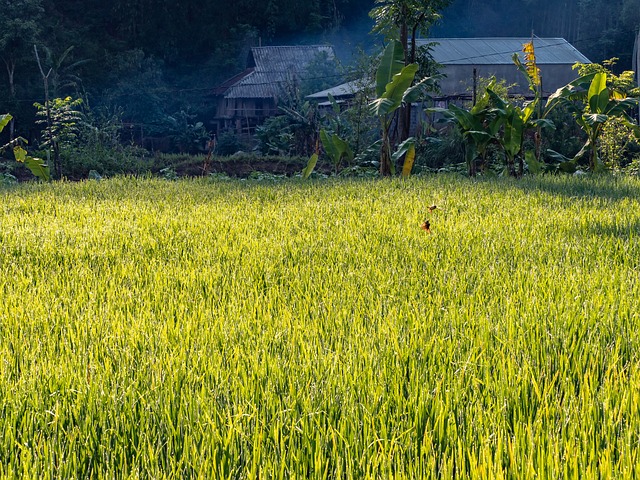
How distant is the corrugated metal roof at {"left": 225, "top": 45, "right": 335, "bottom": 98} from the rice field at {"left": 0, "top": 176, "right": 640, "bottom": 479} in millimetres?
25937

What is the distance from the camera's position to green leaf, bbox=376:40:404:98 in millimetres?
10258

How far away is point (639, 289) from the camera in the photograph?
309cm

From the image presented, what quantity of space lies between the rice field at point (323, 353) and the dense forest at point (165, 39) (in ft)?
58.7

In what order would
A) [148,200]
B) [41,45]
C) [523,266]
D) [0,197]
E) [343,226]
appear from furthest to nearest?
[41,45], [0,197], [148,200], [343,226], [523,266]

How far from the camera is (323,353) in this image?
2314mm

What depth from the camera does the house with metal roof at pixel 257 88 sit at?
31.2 metres

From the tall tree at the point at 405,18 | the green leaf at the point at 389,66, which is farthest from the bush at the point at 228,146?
the green leaf at the point at 389,66

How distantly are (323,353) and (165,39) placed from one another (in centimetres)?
3378

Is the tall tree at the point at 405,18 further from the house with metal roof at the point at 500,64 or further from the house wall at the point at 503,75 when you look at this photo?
the house wall at the point at 503,75

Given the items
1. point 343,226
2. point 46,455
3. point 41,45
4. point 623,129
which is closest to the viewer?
point 46,455

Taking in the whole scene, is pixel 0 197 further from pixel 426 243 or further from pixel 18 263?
pixel 426 243

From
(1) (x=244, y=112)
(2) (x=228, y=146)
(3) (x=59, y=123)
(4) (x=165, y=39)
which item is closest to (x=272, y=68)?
(1) (x=244, y=112)

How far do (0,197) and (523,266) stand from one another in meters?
5.97

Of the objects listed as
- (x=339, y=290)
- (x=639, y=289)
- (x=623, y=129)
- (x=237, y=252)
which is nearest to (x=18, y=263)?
(x=237, y=252)
